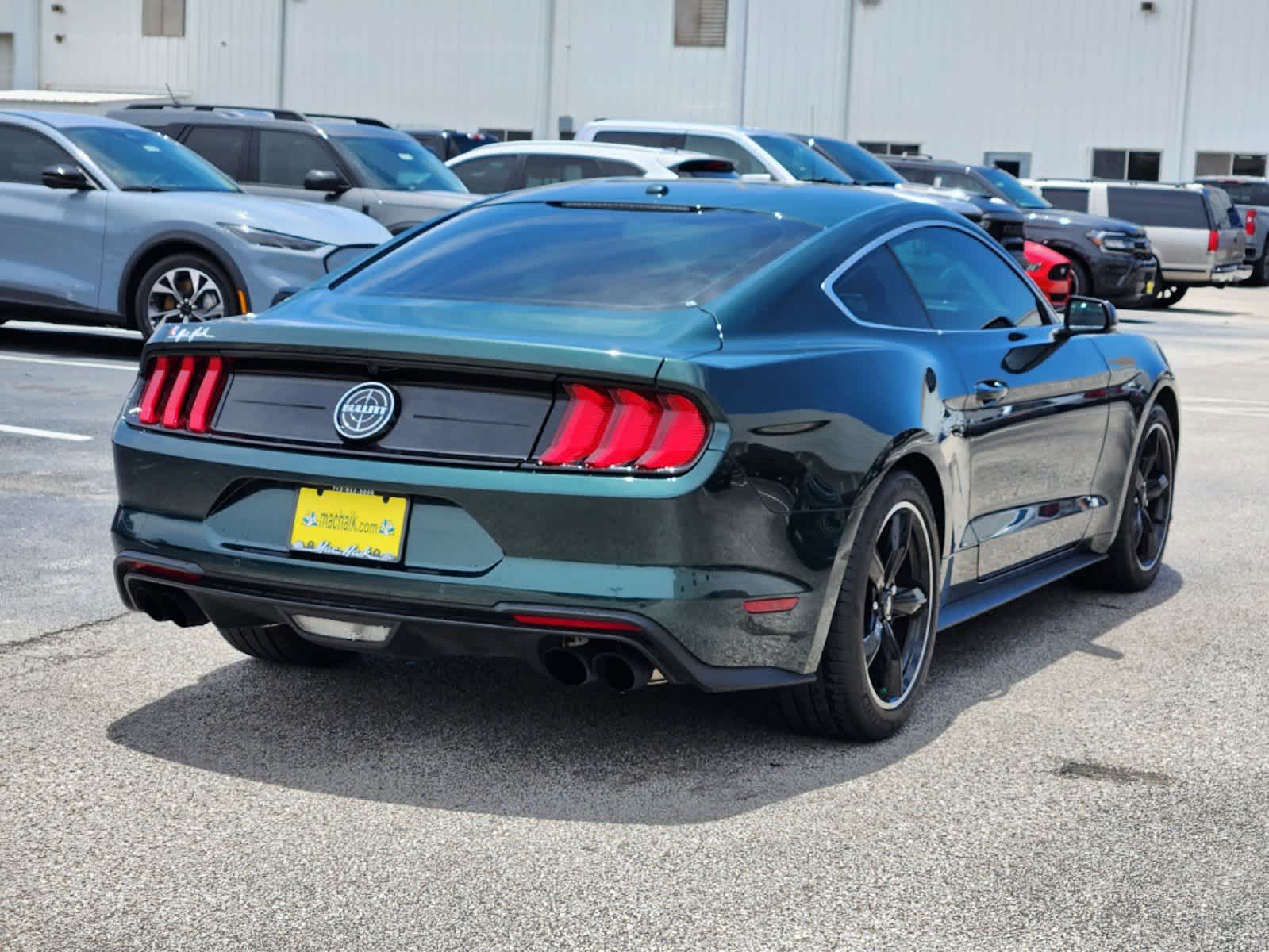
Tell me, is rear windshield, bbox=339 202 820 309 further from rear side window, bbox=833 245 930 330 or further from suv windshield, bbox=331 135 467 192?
suv windshield, bbox=331 135 467 192

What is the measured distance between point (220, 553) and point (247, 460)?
0.76 feet

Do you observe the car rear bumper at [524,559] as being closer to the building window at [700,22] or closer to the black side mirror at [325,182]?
the black side mirror at [325,182]

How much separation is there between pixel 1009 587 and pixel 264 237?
25.9 ft

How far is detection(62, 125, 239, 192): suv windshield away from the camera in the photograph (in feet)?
44.2

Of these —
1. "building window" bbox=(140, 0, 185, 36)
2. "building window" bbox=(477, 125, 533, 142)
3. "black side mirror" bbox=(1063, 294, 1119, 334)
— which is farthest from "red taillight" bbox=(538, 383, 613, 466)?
"building window" bbox=(140, 0, 185, 36)

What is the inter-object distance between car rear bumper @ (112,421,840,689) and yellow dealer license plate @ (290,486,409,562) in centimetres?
3

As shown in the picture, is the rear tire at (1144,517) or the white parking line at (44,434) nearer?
the rear tire at (1144,517)

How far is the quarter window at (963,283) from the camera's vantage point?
18.5 feet

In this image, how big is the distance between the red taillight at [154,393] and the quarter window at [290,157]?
11.4 meters

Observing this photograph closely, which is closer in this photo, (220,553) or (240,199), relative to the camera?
(220,553)

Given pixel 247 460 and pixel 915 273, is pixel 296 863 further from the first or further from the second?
pixel 915 273

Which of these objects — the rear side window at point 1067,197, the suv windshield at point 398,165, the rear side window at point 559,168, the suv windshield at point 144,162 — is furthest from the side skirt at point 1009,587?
the rear side window at point 1067,197

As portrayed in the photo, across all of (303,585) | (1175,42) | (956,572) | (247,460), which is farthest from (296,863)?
(1175,42)

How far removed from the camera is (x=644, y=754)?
4859 mm
